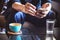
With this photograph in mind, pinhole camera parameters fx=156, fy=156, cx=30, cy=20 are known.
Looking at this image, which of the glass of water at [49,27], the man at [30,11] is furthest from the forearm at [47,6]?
the glass of water at [49,27]

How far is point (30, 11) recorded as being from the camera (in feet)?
5.08

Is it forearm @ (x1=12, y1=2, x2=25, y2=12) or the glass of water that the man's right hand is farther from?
the glass of water

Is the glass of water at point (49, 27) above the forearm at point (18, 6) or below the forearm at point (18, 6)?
below

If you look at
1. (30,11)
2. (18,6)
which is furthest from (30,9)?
(18,6)

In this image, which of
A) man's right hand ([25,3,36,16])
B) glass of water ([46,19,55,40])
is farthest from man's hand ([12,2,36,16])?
glass of water ([46,19,55,40])

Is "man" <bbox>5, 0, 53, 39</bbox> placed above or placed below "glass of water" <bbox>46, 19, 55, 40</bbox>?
above

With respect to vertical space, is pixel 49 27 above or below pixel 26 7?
below

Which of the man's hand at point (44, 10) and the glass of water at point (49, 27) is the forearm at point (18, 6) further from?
the glass of water at point (49, 27)

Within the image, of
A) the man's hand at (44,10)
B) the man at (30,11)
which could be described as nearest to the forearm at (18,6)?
the man at (30,11)

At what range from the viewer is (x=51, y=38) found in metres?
1.55

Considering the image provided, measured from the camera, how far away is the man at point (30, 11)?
1524mm

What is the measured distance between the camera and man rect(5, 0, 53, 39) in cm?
152

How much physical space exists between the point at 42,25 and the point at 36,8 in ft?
0.60

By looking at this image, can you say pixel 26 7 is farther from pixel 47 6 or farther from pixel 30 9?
pixel 47 6
